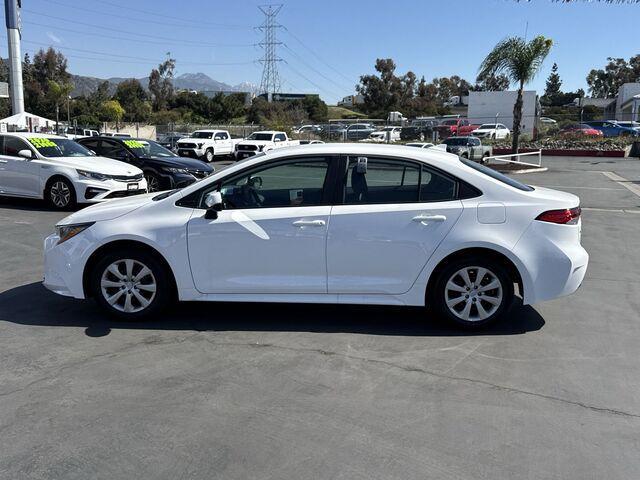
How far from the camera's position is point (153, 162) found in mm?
15000

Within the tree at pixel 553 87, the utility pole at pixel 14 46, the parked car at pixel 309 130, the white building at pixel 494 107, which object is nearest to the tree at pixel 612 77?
the tree at pixel 553 87

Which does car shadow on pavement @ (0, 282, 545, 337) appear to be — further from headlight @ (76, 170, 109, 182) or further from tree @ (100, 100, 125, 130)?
tree @ (100, 100, 125, 130)

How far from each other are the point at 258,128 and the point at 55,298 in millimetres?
45173

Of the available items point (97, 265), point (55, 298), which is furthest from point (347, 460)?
point (55, 298)

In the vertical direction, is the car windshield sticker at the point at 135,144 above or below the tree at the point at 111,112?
below

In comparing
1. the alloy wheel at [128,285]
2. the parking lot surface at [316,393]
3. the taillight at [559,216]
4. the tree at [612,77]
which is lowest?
the parking lot surface at [316,393]

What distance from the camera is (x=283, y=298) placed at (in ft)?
17.1

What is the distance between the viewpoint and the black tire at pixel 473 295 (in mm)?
5133

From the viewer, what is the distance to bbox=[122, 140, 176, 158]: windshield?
15.7 meters

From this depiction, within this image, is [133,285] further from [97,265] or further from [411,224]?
[411,224]

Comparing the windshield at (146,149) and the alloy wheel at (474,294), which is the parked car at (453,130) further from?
the alloy wheel at (474,294)

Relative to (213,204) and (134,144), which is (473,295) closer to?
(213,204)

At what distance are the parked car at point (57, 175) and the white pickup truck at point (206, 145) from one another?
1785 cm

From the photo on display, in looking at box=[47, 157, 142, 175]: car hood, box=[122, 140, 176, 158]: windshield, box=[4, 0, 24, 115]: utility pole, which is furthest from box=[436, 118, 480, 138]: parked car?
box=[47, 157, 142, 175]: car hood
